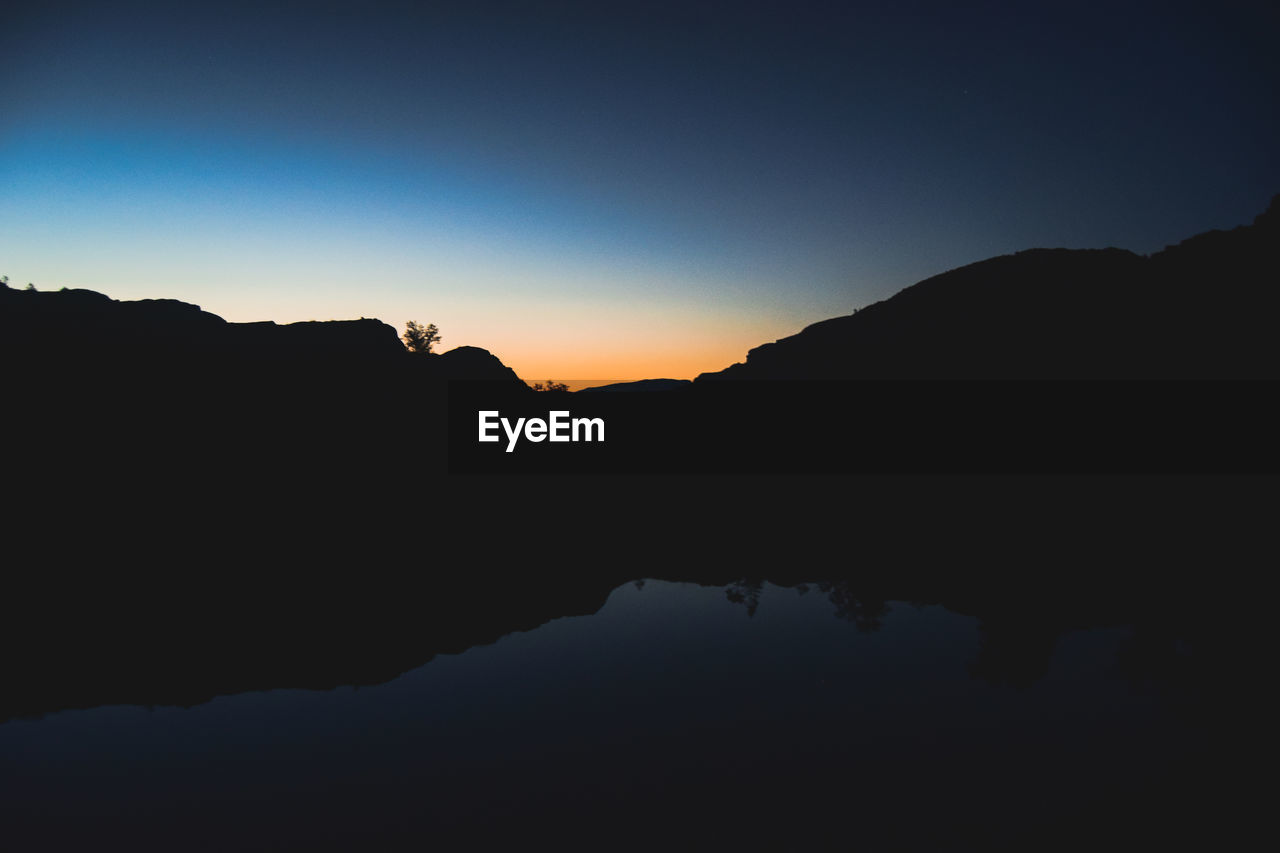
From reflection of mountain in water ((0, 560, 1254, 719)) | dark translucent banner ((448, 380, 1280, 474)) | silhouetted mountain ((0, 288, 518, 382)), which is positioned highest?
silhouetted mountain ((0, 288, 518, 382))

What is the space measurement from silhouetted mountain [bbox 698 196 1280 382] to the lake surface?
55759mm

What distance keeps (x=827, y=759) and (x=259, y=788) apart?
13861 millimetres

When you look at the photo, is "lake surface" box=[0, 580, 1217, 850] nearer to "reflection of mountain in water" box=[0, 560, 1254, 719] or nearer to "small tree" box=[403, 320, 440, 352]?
"reflection of mountain in water" box=[0, 560, 1254, 719]

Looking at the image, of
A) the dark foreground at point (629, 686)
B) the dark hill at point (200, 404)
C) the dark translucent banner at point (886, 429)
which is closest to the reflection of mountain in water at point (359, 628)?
the dark foreground at point (629, 686)

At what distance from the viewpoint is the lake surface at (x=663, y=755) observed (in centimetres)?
971

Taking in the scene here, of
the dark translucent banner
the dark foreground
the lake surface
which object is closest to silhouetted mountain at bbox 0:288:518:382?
the dark translucent banner

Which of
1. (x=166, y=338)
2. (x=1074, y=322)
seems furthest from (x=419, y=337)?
(x=1074, y=322)

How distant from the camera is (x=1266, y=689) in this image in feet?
45.1

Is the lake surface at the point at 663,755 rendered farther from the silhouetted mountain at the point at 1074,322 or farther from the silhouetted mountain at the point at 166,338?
the silhouetted mountain at the point at 1074,322

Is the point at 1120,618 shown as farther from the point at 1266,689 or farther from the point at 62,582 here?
the point at 62,582

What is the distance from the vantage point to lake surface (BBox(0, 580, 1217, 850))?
382 inches

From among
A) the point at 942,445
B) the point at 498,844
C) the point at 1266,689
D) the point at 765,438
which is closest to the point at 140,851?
the point at 498,844

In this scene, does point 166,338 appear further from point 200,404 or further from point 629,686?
point 629,686

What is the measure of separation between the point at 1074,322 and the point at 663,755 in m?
78.6
